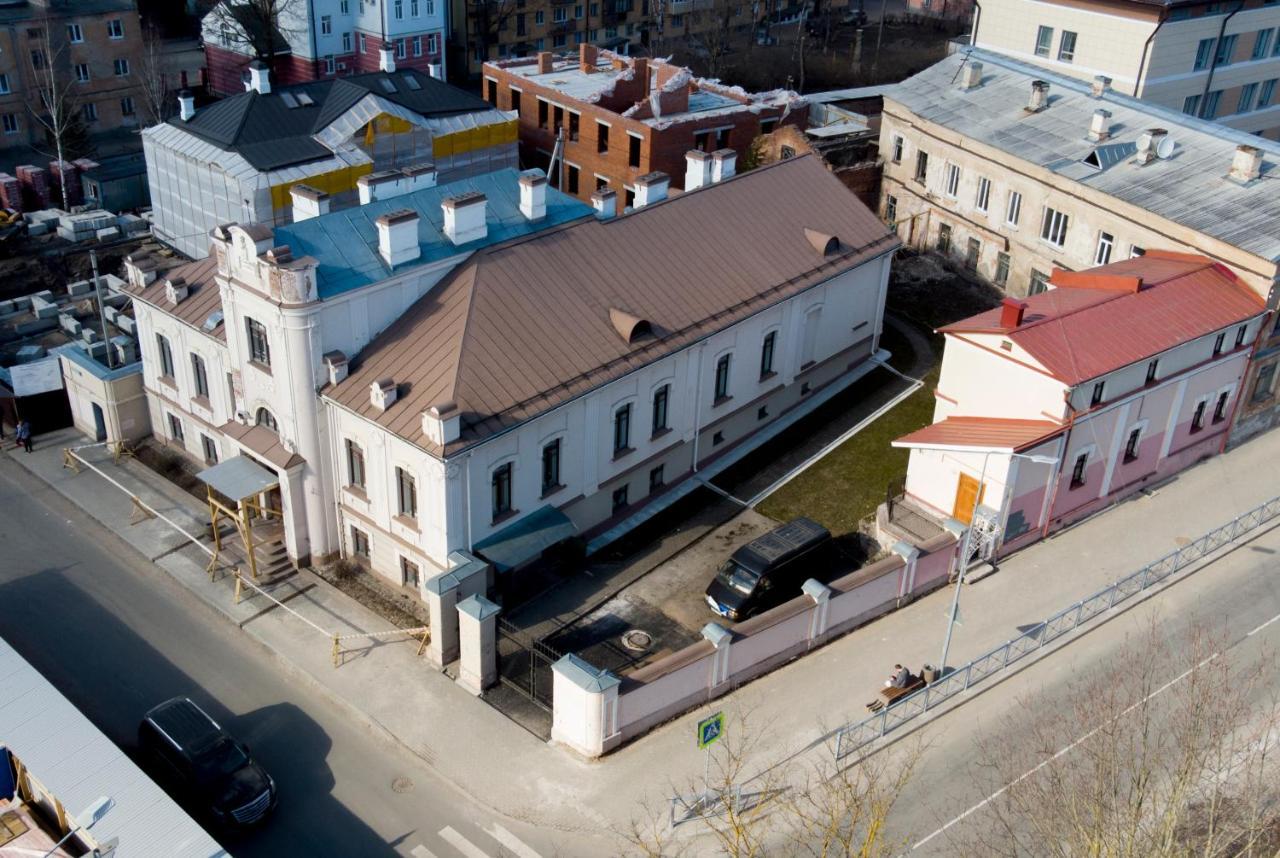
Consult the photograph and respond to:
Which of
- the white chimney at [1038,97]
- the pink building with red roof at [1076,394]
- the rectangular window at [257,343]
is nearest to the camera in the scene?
the rectangular window at [257,343]

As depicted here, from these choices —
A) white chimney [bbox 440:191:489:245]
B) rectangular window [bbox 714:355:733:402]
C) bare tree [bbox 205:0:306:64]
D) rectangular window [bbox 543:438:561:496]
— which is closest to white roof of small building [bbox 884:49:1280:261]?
rectangular window [bbox 714:355:733:402]

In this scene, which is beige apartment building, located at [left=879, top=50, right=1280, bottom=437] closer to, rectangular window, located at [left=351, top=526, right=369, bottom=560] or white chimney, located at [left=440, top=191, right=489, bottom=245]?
white chimney, located at [left=440, top=191, right=489, bottom=245]

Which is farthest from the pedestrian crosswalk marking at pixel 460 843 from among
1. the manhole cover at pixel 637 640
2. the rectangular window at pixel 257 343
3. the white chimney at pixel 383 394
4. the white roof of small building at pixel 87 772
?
the rectangular window at pixel 257 343

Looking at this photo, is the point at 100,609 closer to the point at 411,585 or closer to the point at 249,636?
the point at 249,636

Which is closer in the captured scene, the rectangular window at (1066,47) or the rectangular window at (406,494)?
the rectangular window at (406,494)

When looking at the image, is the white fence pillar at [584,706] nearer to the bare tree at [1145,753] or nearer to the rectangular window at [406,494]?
the rectangular window at [406,494]
